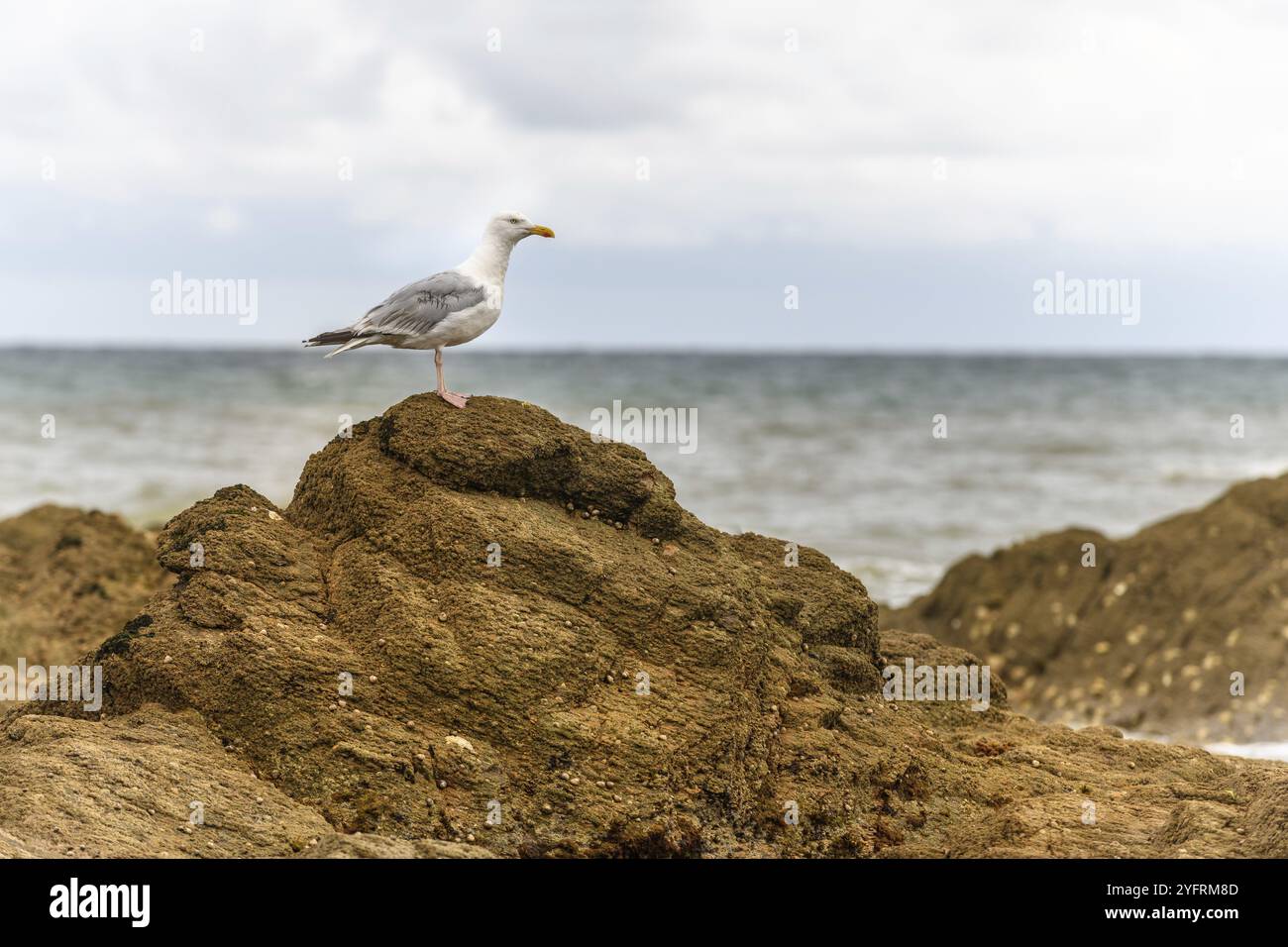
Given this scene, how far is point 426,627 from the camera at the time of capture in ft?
17.3

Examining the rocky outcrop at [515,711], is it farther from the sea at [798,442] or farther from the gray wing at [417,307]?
the sea at [798,442]

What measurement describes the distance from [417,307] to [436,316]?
0.31 feet

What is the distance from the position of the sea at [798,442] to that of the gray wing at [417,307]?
100 centimetres

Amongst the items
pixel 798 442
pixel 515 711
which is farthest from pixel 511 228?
pixel 798 442

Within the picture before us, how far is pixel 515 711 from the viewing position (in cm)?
509

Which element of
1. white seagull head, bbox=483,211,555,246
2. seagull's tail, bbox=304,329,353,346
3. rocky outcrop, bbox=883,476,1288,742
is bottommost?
rocky outcrop, bbox=883,476,1288,742

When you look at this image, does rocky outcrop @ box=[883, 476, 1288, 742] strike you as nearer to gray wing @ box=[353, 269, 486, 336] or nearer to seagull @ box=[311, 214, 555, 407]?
seagull @ box=[311, 214, 555, 407]

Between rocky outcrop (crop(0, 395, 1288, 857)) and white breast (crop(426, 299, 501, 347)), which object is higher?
white breast (crop(426, 299, 501, 347))

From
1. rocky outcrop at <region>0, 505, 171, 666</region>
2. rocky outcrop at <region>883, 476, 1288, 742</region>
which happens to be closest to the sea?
rocky outcrop at <region>883, 476, 1288, 742</region>

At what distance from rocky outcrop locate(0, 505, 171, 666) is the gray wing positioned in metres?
4.15

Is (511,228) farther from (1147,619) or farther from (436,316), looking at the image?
(1147,619)

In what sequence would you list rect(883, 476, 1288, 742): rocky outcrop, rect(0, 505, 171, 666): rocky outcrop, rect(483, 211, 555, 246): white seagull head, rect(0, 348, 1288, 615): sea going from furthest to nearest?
rect(0, 348, 1288, 615): sea → rect(883, 476, 1288, 742): rocky outcrop → rect(0, 505, 171, 666): rocky outcrop → rect(483, 211, 555, 246): white seagull head

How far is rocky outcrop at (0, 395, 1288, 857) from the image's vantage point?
478cm

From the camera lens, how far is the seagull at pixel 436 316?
5965mm
